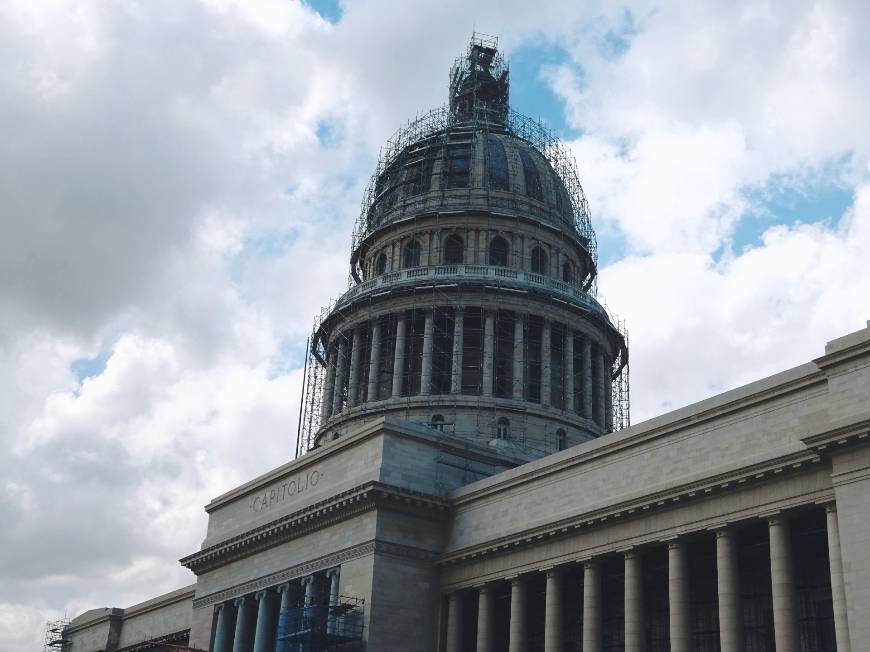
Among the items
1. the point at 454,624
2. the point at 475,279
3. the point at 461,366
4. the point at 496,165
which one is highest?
the point at 496,165

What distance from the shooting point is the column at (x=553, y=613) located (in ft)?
157

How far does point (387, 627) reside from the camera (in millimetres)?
51719

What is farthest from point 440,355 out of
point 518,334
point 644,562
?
point 644,562

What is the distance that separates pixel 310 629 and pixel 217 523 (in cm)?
1745

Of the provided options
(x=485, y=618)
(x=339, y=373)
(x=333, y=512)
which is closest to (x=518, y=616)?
(x=485, y=618)

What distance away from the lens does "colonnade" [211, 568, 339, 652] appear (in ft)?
178

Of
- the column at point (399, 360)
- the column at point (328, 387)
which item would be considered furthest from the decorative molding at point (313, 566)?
the column at point (328, 387)

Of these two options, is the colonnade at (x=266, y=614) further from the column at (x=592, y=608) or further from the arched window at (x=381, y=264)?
the arched window at (x=381, y=264)

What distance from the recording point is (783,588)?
39.3m

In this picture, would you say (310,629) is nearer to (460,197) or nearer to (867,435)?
(867,435)

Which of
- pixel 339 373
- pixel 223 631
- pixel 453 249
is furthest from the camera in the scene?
pixel 453 249

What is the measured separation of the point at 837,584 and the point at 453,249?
48405mm

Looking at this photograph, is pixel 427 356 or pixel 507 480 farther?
pixel 427 356

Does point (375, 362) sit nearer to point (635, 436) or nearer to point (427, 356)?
point (427, 356)
